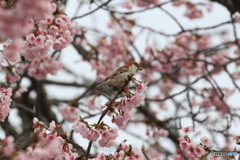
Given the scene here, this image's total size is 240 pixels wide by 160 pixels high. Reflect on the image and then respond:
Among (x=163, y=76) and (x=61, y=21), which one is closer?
(x=61, y=21)

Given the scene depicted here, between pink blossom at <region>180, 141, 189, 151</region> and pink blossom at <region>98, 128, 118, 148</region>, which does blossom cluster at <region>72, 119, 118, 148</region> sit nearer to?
pink blossom at <region>98, 128, 118, 148</region>

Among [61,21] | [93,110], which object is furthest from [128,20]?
[61,21]

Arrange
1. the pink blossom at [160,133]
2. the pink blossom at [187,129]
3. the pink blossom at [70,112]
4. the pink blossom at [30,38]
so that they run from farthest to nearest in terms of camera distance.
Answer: the pink blossom at [160,133], the pink blossom at [70,112], the pink blossom at [187,129], the pink blossom at [30,38]

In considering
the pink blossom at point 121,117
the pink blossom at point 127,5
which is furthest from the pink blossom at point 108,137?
the pink blossom at point 127,5

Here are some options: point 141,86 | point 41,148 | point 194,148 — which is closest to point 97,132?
point 141,86

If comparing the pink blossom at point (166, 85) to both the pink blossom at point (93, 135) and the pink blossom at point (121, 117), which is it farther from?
the pink blossom at point (93, 135)

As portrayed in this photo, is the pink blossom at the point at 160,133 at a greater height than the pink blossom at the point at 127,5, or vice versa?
the pink blossom at the point at 127,5

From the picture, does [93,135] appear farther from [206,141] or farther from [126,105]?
[206,141]

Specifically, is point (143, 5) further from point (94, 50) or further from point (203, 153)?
point (203, 153)

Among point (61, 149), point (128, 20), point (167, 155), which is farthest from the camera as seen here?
point (167, 155)

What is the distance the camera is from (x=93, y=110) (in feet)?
13.2

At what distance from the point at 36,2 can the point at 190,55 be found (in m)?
4.16

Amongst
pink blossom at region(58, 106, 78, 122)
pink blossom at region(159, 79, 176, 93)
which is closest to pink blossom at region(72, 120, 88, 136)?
pink blossom at region(58, 106, 78, 122)

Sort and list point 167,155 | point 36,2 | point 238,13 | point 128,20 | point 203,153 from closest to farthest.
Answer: point 36,2 → point 203,153 → point 238,13 → point 128,20 → point 167,155
